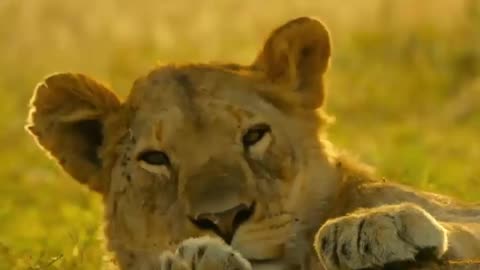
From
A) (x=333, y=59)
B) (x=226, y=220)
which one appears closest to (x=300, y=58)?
(x=226, y=220)

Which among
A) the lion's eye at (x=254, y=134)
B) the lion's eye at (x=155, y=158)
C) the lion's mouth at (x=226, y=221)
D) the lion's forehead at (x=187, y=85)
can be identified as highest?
the lion's forehead at (x=187, y=85)

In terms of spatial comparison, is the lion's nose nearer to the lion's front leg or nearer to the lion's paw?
the lion's paw

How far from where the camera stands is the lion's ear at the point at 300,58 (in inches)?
266

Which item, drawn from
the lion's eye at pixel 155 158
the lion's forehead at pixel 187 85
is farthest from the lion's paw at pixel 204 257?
the lion's forehead at pixel 187 85

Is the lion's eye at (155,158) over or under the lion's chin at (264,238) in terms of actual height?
over

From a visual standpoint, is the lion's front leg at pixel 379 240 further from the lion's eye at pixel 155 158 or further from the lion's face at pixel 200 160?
the lion's eye at pixel 155 158

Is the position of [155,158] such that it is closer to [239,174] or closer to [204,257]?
[239,174]

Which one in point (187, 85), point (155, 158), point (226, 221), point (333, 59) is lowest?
point (333, 59)

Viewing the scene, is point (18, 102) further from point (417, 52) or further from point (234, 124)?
point (234, 124)

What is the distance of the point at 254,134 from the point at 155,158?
0.36 m

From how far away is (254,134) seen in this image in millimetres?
6281

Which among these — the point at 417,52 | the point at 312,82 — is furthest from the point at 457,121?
the point at 312,82

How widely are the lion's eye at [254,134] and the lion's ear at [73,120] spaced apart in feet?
2.21

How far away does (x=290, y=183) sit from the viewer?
6.25 meters
